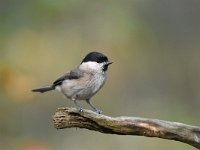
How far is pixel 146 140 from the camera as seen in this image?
8844 millimetres

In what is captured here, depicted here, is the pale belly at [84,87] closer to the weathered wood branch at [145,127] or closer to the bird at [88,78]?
the bird at [88,78]

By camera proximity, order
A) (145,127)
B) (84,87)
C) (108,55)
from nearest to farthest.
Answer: (145,127) → (84,87) → (108,55)

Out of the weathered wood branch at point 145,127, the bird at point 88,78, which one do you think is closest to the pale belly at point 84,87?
the bird at point 88,78

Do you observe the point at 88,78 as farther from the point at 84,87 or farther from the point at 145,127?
the point at 145,127

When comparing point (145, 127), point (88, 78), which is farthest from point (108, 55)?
point (145, 127)

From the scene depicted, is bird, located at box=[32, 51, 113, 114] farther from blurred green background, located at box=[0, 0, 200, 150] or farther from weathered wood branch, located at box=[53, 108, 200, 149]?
blurred green background, located at box=[0, 0, 200, 150]

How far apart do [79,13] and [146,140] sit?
179cm

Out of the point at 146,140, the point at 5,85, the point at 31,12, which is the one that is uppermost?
the point at 31,12

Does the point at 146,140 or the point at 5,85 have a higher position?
the point at 5,85

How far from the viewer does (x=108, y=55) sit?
29.9 feet

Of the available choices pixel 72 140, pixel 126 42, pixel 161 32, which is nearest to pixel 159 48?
pixel 161 32

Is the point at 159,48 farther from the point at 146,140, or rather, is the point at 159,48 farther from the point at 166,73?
the point at 146,140

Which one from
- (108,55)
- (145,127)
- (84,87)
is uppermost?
(108,55)

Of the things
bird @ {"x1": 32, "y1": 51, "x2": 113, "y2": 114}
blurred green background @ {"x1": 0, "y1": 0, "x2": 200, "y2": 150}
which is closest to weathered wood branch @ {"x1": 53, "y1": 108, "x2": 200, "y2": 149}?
bird @ {"x1": 32, "y1": 51, "x2": 113, "y2": 114}
